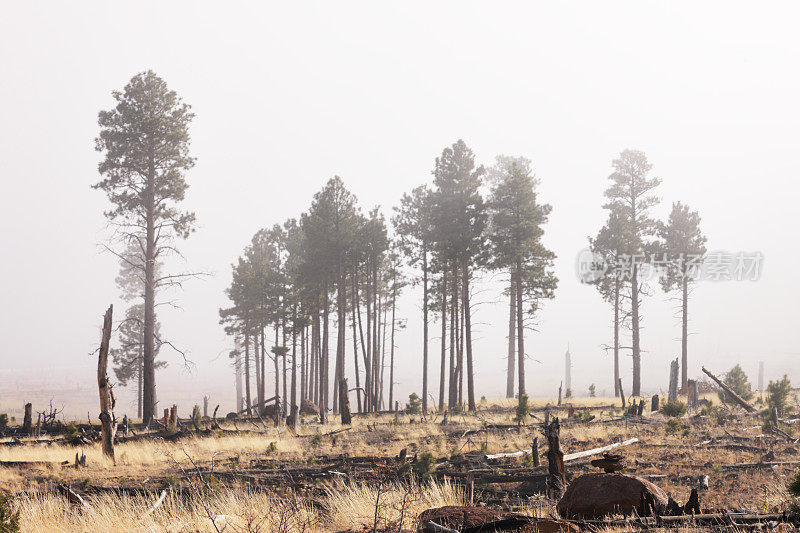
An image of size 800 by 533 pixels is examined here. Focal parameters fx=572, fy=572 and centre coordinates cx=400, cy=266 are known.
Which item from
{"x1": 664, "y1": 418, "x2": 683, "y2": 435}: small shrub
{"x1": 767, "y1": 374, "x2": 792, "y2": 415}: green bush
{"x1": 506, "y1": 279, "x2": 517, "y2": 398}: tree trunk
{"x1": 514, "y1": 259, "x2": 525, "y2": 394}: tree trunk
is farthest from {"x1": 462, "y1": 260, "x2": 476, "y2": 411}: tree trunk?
{"x1": 767, "y1": 374, "x2": 792, "y2": 415}: green bush

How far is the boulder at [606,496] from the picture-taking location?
798cm

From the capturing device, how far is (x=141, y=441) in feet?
69.4

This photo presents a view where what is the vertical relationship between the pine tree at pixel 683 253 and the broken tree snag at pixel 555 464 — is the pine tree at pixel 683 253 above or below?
above

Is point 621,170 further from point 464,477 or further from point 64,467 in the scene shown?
point 64,467

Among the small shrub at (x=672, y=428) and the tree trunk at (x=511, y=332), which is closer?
the small shrub at (x=672, y=428)

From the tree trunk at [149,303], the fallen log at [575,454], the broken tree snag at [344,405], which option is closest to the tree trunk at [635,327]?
the broken tree snag at [344,405]

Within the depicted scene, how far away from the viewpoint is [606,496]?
26.6 ft

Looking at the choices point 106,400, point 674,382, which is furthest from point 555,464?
point 674,382

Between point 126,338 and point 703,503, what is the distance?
49.8m

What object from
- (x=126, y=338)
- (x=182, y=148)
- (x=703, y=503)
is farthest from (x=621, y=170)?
(x=126, y=338)

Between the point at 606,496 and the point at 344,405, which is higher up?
the point at 606,496

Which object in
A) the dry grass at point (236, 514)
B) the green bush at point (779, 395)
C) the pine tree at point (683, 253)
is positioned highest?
the pine tree at point (683, 253)

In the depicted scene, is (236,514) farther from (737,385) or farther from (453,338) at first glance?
(453,338)

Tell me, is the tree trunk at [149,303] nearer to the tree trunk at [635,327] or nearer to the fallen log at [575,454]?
the fallen log at [575,454]
